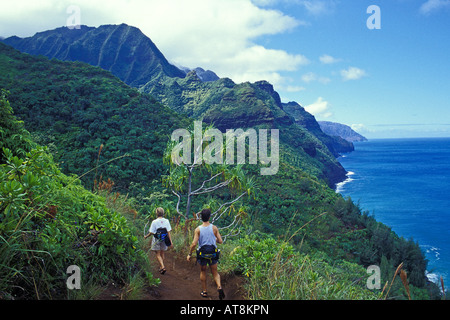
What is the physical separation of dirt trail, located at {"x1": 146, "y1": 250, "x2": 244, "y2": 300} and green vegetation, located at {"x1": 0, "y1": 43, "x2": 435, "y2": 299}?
0.22m

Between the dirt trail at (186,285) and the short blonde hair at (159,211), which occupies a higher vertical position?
the short blonde hair at (159,211)

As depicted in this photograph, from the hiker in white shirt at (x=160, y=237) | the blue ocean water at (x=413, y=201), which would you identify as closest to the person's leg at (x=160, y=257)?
the hiker in white shirt at (x=160, y=237)

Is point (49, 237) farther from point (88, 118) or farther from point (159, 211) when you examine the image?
point (88, 118)

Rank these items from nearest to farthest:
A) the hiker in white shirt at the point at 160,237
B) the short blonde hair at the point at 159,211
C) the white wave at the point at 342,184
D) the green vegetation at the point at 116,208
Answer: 1. the green vegetation at the point at 116,208
2. the hiker in white shirt at the point at 160,237
3. the short blonde hair at the point at 159,211
4. the white wave at the point at 342,184

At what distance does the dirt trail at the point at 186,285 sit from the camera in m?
3.81

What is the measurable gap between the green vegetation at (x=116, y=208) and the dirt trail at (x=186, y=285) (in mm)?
224

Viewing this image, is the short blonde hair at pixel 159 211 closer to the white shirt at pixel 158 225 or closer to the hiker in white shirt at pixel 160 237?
the hiker in white shirt at pixel 160 237

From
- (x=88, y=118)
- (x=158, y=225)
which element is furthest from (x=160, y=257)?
(x=88, y=118)

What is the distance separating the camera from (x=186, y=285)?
14.5 feet

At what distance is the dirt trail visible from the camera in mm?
3808

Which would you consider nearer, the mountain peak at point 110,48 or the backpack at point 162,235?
the backpack at point 162,235

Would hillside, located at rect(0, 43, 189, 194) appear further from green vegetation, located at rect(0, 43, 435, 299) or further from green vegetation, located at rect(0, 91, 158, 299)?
green vegetation, located at rect(0, 91, 158, 299)
